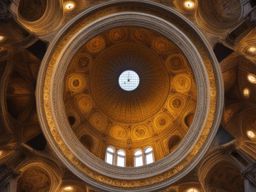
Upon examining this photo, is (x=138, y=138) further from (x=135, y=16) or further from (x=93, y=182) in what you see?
(x=135, y=16)

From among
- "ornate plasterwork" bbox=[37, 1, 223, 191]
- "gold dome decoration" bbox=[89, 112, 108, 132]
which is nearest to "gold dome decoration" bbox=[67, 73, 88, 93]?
"gold dome decoration" bbox=[89, 112, 108, 132]

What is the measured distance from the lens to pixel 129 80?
30.2 metres

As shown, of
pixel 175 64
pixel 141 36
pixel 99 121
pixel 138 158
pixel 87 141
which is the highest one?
pixel 141 36

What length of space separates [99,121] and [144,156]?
166 inches

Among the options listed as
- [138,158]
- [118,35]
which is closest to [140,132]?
[138,158]

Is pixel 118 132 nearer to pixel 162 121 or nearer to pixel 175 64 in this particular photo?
pixel 162 121

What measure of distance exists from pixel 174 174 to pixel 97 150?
21.4 feet

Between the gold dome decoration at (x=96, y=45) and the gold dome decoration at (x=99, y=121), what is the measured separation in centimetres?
448

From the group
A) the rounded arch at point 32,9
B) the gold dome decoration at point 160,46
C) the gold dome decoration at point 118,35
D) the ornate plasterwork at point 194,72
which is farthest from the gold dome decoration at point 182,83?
the rounded arch at point 32,9

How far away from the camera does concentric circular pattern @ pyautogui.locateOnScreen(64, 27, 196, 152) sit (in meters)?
28.4

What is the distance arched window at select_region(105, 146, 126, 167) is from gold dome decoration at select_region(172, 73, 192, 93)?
18.7 ft

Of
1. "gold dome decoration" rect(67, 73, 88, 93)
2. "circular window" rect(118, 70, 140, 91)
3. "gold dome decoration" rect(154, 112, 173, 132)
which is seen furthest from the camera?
"circular window" rect(118, 70, 140, 91)

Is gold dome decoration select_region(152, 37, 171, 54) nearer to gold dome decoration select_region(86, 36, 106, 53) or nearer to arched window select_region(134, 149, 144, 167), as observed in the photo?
gold dome decoration select_region(86, 36, 106, 53)

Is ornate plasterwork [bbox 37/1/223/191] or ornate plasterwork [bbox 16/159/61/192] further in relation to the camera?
ornate plasterwork [bbox 37/1/223/191]
